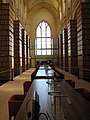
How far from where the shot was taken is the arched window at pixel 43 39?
37.9m

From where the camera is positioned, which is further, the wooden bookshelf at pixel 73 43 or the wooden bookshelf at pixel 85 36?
the wooden bookshelf at pixel 73 43

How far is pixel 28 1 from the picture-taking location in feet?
117

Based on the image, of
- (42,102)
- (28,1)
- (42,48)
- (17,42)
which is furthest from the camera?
(42,48)

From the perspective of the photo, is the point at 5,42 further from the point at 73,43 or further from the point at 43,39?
the point at 43,39

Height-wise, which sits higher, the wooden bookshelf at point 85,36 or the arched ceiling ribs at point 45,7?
the arched ceiling ribs at point 45,7

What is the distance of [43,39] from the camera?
1510 inches

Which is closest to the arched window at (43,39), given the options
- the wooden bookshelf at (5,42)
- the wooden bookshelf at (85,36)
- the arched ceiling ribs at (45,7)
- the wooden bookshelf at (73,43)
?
the arched ceiling ribs at (45,7)

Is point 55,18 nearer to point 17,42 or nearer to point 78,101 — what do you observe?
point 17,42

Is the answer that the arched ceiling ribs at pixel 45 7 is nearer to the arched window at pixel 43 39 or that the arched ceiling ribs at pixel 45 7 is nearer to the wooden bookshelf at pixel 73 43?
the arched window at pixel 43 39

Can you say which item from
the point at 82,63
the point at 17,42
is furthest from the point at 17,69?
the point at 82,63

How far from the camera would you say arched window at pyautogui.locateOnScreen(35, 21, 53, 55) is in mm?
37875

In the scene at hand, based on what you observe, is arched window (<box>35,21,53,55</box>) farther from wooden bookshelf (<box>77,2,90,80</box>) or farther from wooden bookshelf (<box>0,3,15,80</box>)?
wooden bookshelf (<box>77,2,90,80</box>)

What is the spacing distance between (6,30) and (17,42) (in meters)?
5.47

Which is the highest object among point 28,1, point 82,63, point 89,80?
point 28,1
